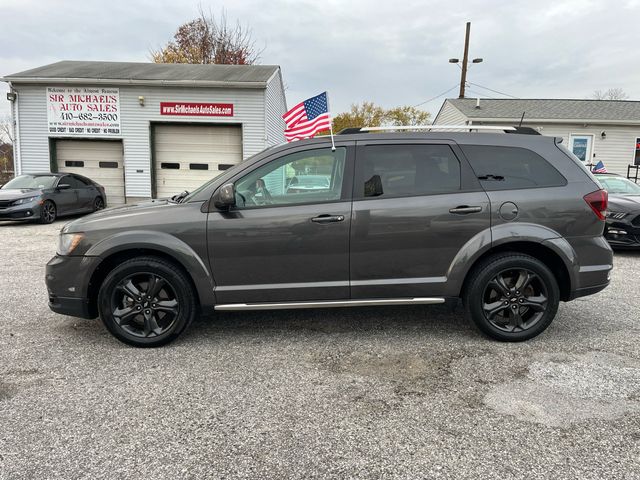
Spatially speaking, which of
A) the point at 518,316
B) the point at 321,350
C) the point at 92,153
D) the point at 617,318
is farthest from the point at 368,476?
the point at 92,153

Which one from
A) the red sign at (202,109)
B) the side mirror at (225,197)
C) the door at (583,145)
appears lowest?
the side mirror at (225,197)

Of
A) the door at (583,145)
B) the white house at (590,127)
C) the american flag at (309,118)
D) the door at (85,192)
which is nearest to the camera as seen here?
the american flag at (309,118)

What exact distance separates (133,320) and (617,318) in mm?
4603

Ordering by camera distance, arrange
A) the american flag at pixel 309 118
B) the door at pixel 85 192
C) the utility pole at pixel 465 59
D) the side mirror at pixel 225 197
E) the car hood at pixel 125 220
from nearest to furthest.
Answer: the side mirror at pixel 225 197 → the car hood at pixel 125 220 → the american flag at pixel 309 118 → the door at pixel 85 192 → the utility pole at pixel 465 59

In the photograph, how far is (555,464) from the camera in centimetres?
230

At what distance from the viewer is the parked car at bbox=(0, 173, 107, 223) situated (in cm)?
1112

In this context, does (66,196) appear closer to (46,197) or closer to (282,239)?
(46,197)

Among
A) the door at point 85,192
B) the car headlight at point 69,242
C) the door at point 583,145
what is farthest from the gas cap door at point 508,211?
the door at point 583,145

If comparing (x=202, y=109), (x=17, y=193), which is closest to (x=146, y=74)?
(x=202, y=109)

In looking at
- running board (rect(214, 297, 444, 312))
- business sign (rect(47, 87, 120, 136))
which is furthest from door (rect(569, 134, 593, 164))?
running board (rect(214, 297, 444, 312))

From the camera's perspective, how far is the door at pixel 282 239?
3637mm

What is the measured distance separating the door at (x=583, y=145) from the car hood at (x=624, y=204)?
1370cm

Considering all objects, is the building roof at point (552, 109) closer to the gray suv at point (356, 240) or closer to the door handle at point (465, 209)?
the gray suv at point (356, 240)

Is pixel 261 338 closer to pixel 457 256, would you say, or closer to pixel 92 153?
pixel 457 256
